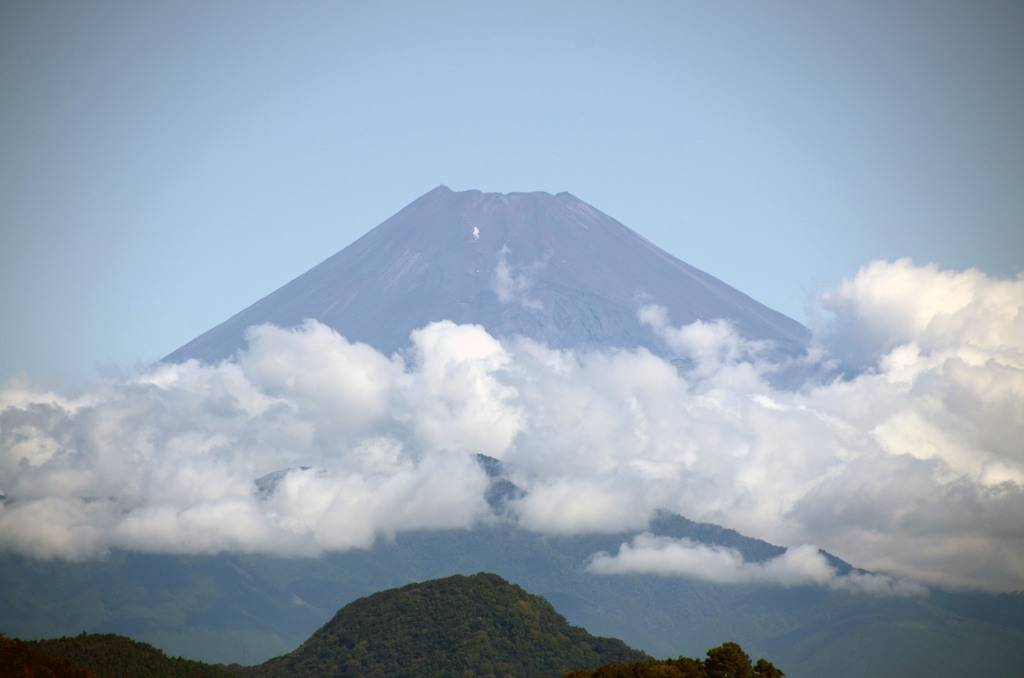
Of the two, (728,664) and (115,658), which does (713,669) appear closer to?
(728,664)

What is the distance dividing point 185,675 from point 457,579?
50.1 meters

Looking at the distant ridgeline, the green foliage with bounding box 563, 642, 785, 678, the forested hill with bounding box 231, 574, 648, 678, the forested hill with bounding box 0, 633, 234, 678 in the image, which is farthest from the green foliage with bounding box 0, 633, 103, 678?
the forested hill with bounding box 231, 574, 648, 678

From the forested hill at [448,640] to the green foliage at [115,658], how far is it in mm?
27824

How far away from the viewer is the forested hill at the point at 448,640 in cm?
10738

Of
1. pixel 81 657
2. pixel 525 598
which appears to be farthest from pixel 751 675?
pixel 525 598

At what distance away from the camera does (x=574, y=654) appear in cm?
11269

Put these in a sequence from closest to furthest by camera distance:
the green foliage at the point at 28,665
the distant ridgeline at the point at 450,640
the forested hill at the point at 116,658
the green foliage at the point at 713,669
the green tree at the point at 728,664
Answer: the green foliage at the point at 28,665 < the green foliage at the point at 713,669 < the green tree at the point at 728,664 < the forested hill at the point at 116,658 < the distant ridgeline at the point at 450,640

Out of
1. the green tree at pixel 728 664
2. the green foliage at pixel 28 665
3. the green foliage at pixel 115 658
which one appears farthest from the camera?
the green foliage at pixel 115 658

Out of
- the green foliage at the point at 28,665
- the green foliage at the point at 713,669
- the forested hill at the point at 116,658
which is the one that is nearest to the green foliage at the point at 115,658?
the forested hill at the point at 116,658

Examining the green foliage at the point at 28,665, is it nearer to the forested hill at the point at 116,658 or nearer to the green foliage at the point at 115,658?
the forested hill at the point at 116,658

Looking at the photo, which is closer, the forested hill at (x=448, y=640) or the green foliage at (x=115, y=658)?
the green foliage at (x=115, y=658)

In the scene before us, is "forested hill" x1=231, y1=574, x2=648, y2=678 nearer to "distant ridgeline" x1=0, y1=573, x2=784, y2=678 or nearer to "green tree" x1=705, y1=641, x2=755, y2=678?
"distant ridgeline" x1=0, y1=573, x2=784, y2=678

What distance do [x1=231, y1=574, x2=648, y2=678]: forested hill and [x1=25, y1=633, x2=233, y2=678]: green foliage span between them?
2782 centimetres

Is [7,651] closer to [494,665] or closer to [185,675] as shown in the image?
[185,675]
